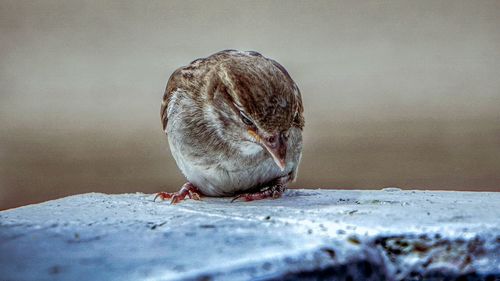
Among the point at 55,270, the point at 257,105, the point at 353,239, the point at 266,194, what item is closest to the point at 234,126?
the point at 257,105

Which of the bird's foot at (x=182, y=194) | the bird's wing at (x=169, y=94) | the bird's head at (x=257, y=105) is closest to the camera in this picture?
the bird's head at (x=257, y=105)

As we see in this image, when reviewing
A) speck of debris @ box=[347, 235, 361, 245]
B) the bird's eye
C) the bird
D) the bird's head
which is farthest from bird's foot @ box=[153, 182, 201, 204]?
speck of debris @ box=[347, 235, 361, 245]

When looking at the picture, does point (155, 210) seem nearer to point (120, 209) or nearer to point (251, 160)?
point (120, 209)

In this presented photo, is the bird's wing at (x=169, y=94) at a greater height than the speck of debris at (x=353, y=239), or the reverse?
the bird's wing at (x=169, y=94)

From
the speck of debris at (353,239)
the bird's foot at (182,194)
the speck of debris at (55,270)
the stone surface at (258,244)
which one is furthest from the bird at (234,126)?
the speck of debris at (55,270)

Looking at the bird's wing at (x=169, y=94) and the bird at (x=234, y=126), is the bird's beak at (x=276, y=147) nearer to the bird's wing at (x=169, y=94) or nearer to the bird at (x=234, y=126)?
the bird at (x=234, y=126)
